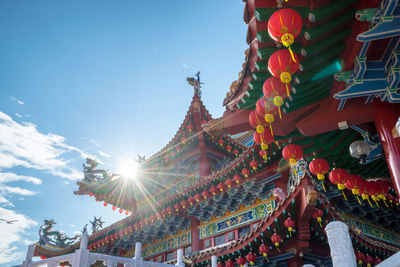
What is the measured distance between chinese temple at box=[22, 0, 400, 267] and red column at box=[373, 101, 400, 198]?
0.05 ft

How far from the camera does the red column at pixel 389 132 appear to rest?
168 inches

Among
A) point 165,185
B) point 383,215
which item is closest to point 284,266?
point 383,215

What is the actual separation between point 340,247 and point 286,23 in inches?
93.7

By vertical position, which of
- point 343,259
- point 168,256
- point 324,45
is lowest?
point 343,259

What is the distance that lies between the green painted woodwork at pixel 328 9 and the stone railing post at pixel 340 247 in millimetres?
2391

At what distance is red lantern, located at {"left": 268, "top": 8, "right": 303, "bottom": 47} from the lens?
11.4ft

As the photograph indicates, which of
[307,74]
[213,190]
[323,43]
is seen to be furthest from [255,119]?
[213,190]

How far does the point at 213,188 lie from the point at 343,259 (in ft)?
26.0

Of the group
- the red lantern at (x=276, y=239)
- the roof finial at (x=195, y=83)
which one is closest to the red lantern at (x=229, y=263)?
the red lantern at (x=276, y=239)

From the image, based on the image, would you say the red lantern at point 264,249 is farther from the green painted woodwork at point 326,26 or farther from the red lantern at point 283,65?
the green painted woodwork at point 326,26

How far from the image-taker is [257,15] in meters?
3.77

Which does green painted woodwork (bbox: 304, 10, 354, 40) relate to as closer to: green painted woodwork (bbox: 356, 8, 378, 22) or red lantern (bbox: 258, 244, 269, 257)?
green painted woodwork (bbox: 356, 8, 378, 22)

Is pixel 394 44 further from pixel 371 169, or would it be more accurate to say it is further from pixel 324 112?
pixel 371 169

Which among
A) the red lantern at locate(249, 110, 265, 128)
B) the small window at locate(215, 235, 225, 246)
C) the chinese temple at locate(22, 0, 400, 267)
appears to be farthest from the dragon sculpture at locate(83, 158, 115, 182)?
the red lantern at locate(249, 110, 265, 128)
